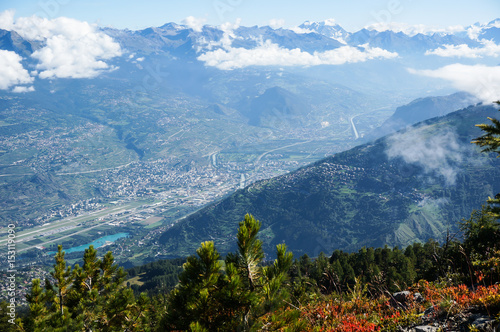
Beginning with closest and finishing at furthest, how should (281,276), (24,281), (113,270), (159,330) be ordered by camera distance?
(281,276) → (159,330) → (113,270) → (24,281)

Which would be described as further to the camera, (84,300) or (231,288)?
(84,300)

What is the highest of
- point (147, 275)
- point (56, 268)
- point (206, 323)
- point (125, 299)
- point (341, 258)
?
point (206, 323)

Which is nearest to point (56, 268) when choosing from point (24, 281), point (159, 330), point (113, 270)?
→ point (113, 270)

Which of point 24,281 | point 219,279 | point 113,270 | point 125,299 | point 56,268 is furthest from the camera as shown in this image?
point 24,281

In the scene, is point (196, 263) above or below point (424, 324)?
above

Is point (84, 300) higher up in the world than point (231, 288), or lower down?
lower down

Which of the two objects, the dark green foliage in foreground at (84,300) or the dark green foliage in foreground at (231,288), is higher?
the dark green foliage in foreground at (231,288)

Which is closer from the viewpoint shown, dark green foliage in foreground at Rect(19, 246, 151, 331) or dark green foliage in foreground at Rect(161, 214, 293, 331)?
dark green foliage in foreground at Rect(161, 214, 293, 331)

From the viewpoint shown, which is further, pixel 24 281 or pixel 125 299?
pixel 24 281

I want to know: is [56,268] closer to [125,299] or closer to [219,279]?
[125,299]

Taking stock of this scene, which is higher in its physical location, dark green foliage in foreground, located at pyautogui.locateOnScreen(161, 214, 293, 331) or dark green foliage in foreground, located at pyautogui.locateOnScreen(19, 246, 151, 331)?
dark green foliage in foreground, located at pyautogui.locateOnScreen(161, 214, 293, 331)

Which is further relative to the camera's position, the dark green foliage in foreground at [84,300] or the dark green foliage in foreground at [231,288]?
the dark green foliage in foreground at [84,300]
